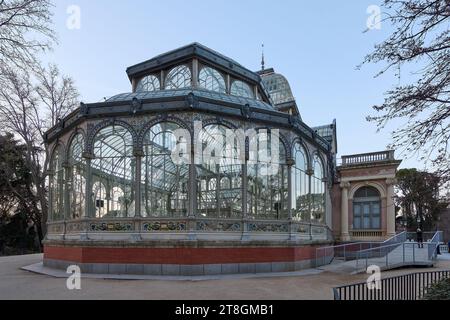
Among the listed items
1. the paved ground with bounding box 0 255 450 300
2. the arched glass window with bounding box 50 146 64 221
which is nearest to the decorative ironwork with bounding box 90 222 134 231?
the paved ground with bounding box 0 255 450 300

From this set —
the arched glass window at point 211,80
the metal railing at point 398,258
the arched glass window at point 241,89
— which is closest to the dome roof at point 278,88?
the arched glass window at point 241,89

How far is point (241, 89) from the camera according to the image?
66.9 feet

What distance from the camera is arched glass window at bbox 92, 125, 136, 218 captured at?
49.5ft

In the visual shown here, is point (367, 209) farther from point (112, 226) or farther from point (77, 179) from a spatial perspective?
point (77, 179)

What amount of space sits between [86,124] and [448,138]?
1251 centimetres

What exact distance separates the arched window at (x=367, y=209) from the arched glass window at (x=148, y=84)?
16408 mm

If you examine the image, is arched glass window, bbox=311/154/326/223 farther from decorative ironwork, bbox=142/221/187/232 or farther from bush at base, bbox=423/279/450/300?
bush at base, bbox=423/279/450/300

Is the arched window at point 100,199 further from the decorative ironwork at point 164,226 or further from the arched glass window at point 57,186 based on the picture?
the arched glass window at point 57,186

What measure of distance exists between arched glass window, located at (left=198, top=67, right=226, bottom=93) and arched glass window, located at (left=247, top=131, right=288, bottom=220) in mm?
4331

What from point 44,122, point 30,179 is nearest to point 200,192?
point 44,122

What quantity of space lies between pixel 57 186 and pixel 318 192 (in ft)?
39.8

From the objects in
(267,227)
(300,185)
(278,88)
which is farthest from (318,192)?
(278,88)

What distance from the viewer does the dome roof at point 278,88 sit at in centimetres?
3309
